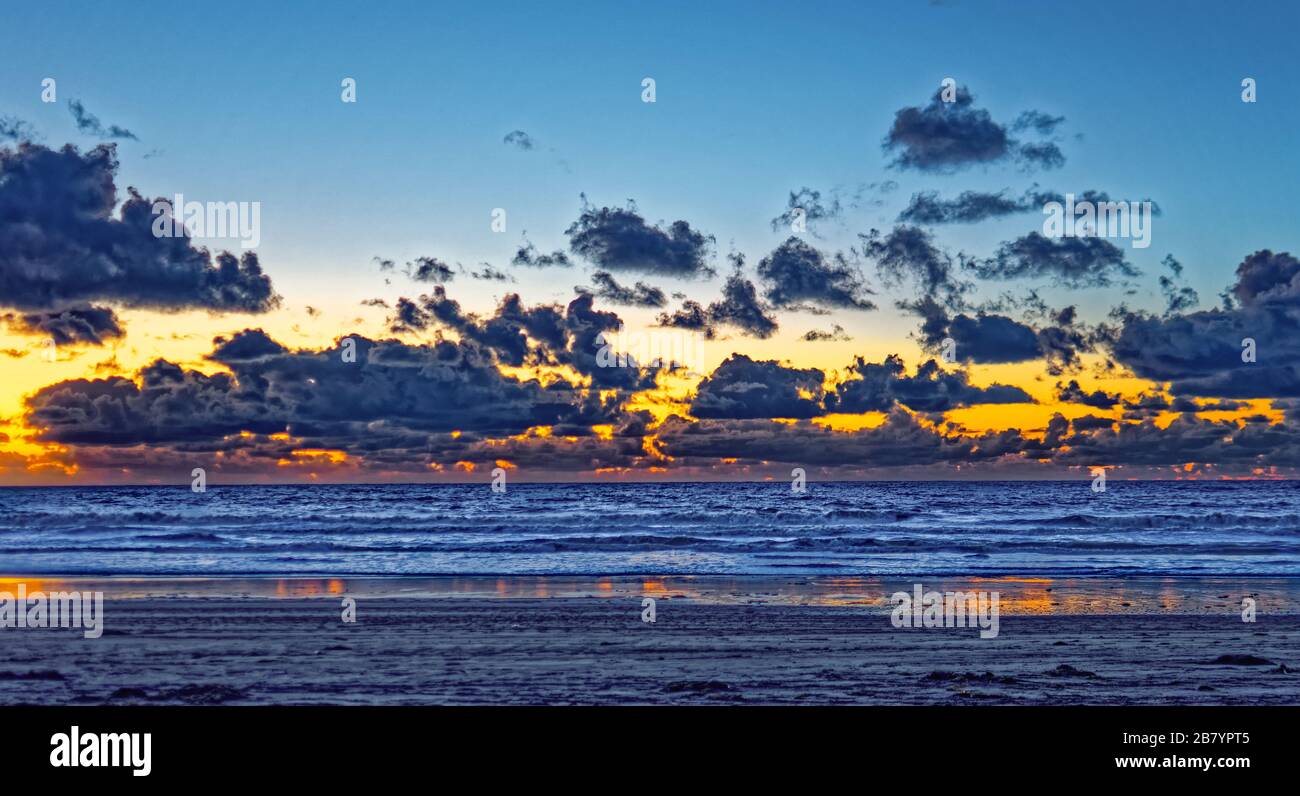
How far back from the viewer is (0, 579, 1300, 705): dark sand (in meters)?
11.9

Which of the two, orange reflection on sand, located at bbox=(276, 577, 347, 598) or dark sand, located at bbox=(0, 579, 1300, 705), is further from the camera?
orange reflection on sand, located at bbox=(276, 577, 347, 598)

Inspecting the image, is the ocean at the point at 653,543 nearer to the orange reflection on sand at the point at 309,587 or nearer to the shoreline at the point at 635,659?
the orange reflection on sand at the point at 309,587

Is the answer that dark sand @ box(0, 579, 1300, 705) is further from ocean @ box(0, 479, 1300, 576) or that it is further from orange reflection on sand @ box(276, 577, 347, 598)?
ocean @ box(0, 479, 1300, 576)

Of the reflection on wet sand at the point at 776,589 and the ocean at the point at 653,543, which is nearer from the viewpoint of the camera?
the reflection on wet sand at the point at 776,589

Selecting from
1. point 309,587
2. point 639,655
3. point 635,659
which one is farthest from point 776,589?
point 309,587

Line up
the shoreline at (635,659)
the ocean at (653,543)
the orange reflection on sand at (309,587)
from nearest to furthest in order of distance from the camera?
the shoreline at (635,659), the orange reflection on sand at (309,587), the ocean at (653,543)

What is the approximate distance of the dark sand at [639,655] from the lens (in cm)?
1192

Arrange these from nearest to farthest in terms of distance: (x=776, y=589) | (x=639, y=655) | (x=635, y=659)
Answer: (x=635, y=659), (x=639, y=655), (x=776, y=589)

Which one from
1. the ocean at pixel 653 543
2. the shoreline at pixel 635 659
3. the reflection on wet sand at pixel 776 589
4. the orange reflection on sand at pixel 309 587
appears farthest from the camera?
the ocean at pixel 653 543

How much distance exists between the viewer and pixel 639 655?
14555 millimetres

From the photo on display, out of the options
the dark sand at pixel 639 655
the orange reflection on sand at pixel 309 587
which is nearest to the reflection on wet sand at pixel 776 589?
the orange reflection on sand at pixel 309 587

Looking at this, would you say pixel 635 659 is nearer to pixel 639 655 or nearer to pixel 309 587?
pixel 639 655

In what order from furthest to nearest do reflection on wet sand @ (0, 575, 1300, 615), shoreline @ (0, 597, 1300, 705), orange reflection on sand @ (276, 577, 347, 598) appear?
orange reflection on sand @ (276, 577, 347, 598) → reflection on wet sand @ (0, 575, 1300, 615) → shoreline @ (0, 597, 1300, 705)

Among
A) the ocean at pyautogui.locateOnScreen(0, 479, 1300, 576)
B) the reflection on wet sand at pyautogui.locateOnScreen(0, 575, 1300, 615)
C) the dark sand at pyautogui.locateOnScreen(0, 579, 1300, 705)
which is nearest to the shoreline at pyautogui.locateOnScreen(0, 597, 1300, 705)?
the dark sand at pyautogui.locateOnScreen(0, 579, 1300, 705)
